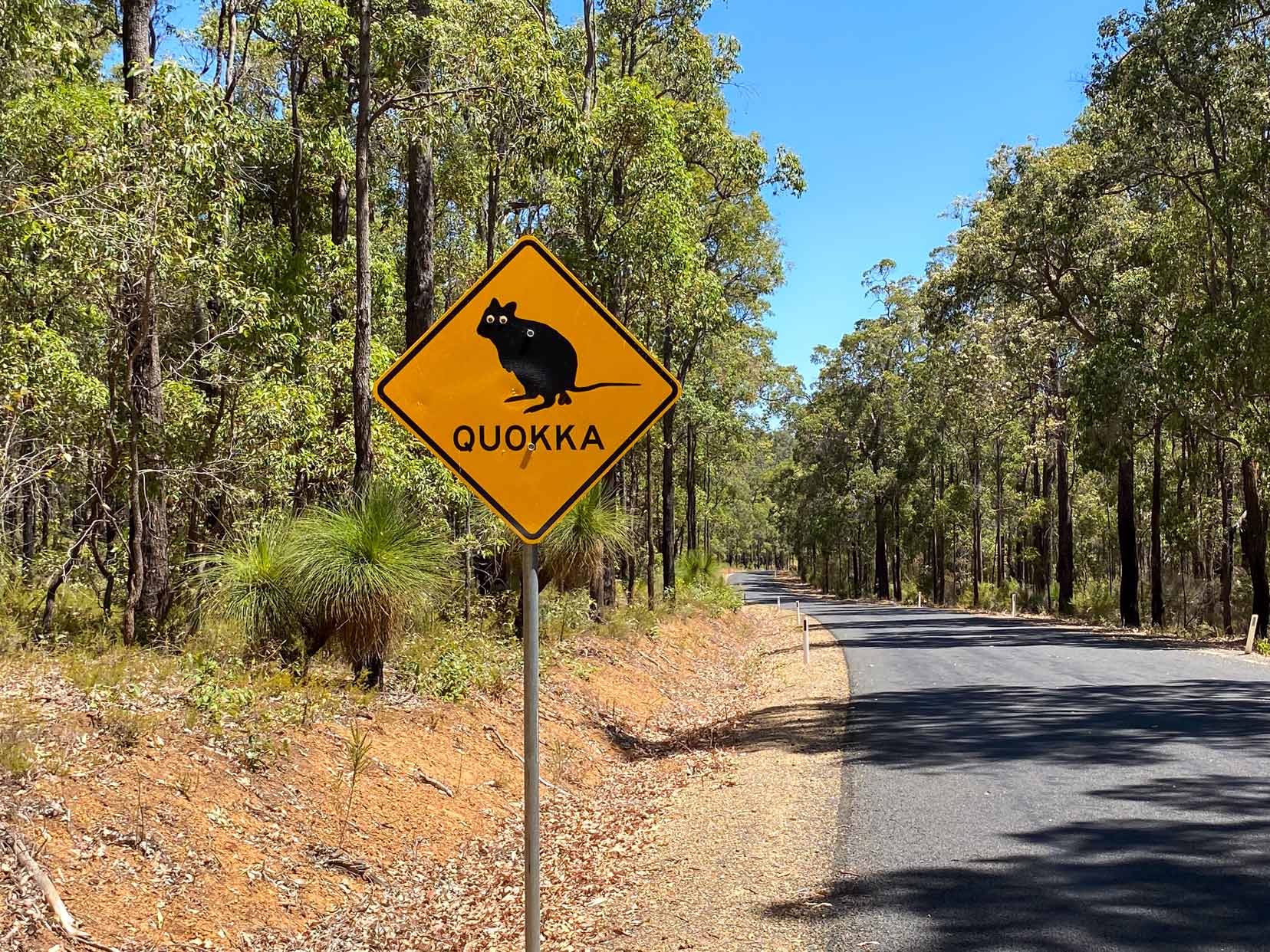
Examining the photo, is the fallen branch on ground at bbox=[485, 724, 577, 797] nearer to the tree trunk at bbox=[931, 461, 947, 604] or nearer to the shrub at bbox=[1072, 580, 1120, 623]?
the shrub at bbox=[1072, 580, 1120, 623]

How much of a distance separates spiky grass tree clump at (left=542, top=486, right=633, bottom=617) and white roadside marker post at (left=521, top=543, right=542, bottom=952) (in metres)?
11.6

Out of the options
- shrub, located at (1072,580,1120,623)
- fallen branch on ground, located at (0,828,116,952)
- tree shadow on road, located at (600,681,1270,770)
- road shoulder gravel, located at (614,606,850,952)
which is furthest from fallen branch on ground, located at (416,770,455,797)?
shrub, located at (1072,580,1120,623)

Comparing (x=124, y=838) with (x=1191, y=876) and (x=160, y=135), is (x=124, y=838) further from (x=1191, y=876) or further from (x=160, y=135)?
(x=160, y=135)

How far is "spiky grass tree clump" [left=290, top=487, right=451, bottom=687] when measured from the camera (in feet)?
29.9

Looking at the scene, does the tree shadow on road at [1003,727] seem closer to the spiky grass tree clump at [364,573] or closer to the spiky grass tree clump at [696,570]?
the spiky grass tree clump at [364,573]

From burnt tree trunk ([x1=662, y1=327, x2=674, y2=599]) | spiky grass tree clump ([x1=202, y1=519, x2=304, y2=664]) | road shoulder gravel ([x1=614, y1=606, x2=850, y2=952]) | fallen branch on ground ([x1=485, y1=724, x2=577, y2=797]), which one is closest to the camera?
road shoulder gravel ([x1=614, y1=606, x2=850, y2=952])

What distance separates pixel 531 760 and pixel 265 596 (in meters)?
6.28

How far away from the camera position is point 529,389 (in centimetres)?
427

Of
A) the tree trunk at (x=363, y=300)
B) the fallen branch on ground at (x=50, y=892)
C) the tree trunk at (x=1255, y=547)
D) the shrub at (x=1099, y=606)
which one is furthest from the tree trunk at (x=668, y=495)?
the fallen branch on ground at (x=50, y=892)

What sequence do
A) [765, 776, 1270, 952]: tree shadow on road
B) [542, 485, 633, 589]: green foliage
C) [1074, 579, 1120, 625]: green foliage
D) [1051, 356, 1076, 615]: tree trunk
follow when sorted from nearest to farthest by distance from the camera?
[765, 776, 1270, 952]: tree shadow on road
[542, 485, 633, 589]: green foliage
[1051, 356, 1076, 615]: tree trunk
[1074, 579, 1120, 625]: green foliage

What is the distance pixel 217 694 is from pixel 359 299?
173 inches

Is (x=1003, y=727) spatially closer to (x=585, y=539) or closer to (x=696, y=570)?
(x=585, y=539)

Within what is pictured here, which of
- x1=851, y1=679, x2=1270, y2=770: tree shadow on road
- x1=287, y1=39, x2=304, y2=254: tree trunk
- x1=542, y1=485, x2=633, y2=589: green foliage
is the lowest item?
x1=851, y1=679, x2=1270, y2=770: tree shadow on road

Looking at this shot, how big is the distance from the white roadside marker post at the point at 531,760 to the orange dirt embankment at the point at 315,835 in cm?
Result: 220
